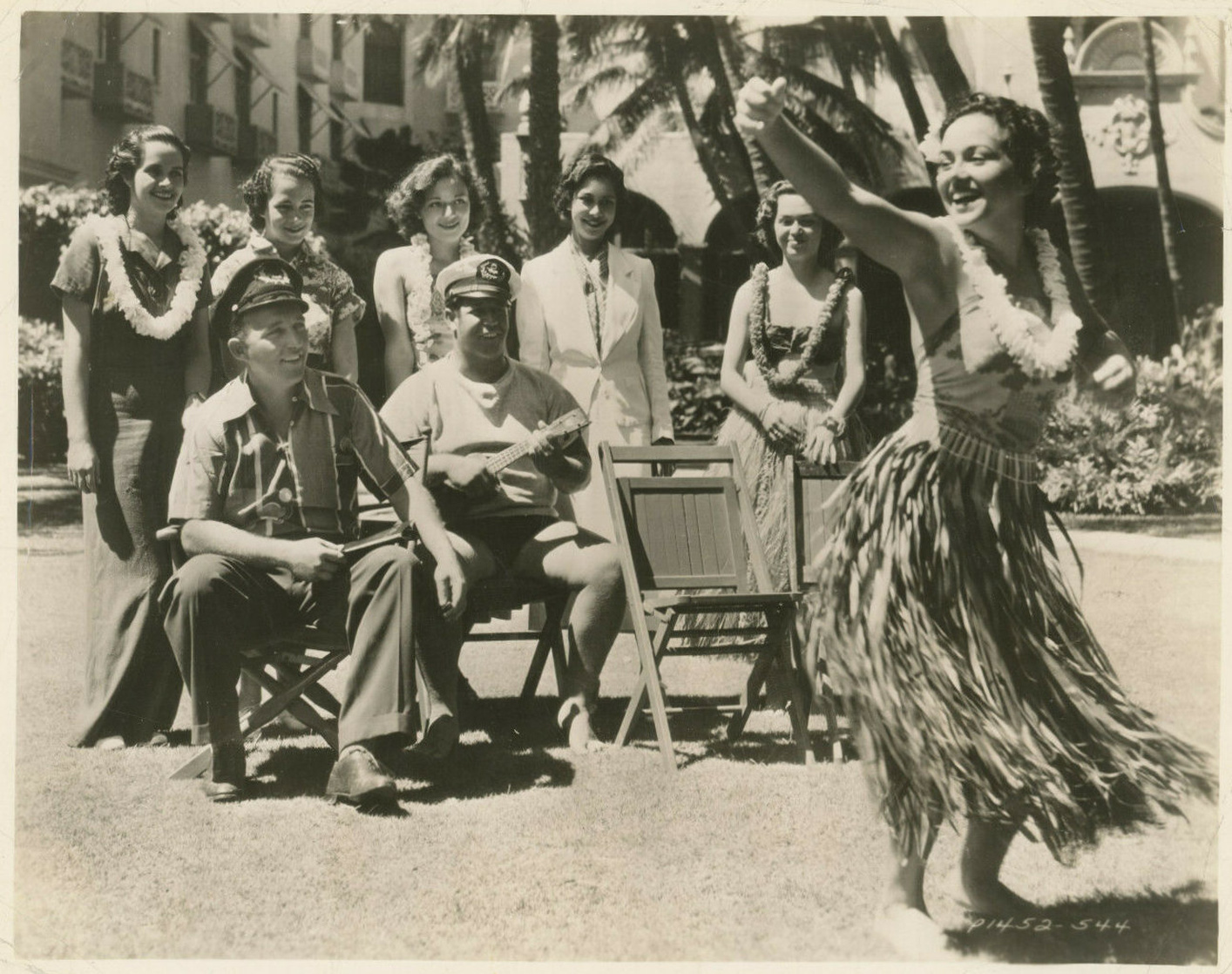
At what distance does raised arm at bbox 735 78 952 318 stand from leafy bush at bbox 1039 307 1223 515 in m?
0.60

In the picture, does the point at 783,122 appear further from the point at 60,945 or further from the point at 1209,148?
the point at 60,945

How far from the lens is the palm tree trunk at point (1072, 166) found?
4.27 m

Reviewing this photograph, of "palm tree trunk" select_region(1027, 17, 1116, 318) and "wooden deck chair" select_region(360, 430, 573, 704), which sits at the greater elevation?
"palm tree trunk" select_region(1027, 17, 1116, 318)

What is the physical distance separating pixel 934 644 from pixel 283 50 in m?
3.18

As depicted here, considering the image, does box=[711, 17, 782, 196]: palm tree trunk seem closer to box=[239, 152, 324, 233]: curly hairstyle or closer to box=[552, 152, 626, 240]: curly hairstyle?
box=[552, 152, 626, 240]: curly hairstyle

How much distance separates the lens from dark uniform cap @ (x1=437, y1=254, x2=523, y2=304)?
4.73m

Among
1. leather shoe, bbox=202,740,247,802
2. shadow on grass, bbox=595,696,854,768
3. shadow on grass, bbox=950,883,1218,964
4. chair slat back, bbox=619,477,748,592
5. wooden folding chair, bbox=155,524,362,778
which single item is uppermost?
chair slat back, bbox=619,477,748,592

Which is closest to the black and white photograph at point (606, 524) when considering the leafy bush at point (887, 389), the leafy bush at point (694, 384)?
the leafy bush at point (887, 389)

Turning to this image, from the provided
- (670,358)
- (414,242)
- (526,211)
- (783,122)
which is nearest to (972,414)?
(783,122)

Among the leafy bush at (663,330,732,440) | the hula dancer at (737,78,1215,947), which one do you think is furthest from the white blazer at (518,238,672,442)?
the leafy bush at (663,330,732,440)

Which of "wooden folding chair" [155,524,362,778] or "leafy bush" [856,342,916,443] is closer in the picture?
"wooden folding chair" [155,524,362,778]

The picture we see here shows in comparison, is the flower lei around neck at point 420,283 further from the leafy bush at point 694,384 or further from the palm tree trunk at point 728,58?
the leafy bush at point 694,384

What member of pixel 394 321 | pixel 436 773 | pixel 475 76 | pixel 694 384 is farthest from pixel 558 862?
pixel 694 384

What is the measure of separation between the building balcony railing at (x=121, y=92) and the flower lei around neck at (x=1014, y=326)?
8.98 feet
